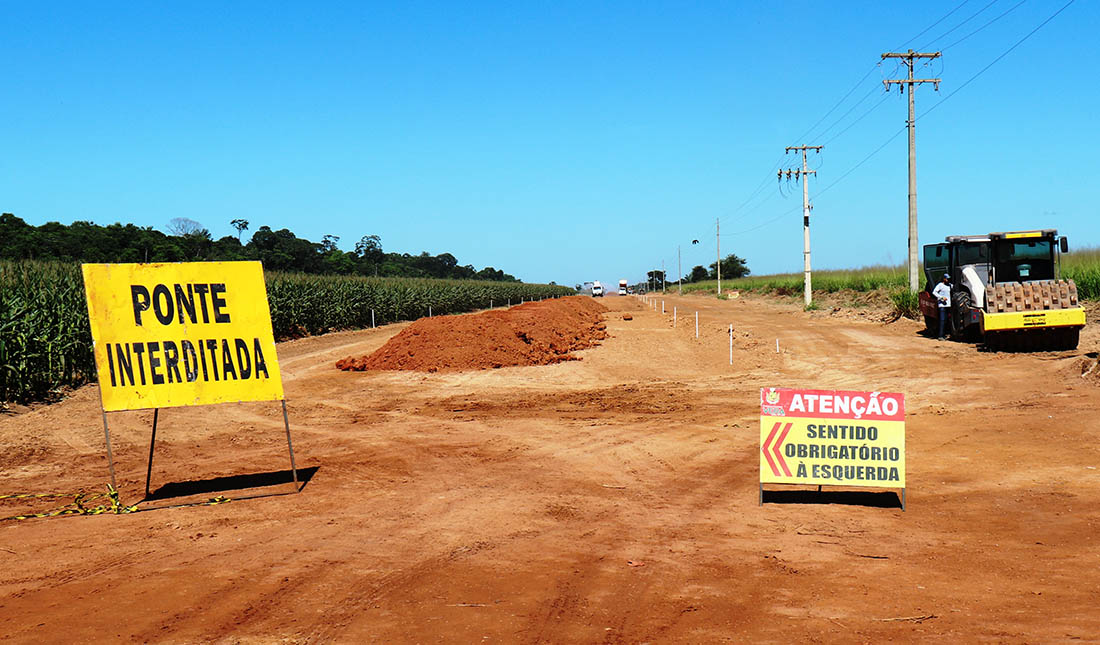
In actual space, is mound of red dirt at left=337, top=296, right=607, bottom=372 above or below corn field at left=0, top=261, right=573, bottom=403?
below

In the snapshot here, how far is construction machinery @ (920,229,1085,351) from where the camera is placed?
68.9 ft

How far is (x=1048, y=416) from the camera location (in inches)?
511

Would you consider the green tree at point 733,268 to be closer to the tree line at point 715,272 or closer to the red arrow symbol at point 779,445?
the tree line at point 715,272

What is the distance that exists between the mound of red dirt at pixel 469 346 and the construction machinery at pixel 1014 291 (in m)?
11.4

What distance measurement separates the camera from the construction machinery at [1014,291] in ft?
68.9

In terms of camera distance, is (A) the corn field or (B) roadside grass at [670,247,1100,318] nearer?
(A) the corn field

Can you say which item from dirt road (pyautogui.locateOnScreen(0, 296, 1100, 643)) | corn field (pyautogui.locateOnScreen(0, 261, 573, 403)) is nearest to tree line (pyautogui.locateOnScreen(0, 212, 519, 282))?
corn field (pyautogui.locateOnScreen(0, 261, 573, 403))

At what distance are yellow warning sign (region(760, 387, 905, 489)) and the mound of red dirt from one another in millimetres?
14304

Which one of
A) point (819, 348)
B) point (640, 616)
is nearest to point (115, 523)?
point (640, 616)

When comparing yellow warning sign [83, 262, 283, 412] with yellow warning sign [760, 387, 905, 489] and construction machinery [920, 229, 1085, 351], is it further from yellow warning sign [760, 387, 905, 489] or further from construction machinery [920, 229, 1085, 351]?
construction machinery [920, 229, 1085, 351]

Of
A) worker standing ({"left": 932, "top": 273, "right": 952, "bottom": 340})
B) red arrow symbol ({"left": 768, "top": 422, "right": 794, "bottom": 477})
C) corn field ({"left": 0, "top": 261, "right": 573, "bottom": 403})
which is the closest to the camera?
red arrow symbol ({"left": 768, "top": 422, "right": 794, "bottom": 477})

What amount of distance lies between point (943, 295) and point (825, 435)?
64.2ft

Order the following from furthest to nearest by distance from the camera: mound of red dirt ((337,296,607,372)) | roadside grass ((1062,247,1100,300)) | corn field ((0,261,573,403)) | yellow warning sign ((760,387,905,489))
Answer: roadside grass ((1062,247,1100,300)) < mound of red dirt ((337,296,607,372)) < corn field ((0,261,573,403)) < yellow warning sign ((760,387,905,489))

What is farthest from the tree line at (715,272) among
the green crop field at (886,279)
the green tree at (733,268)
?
the green crop field at (886,279)
